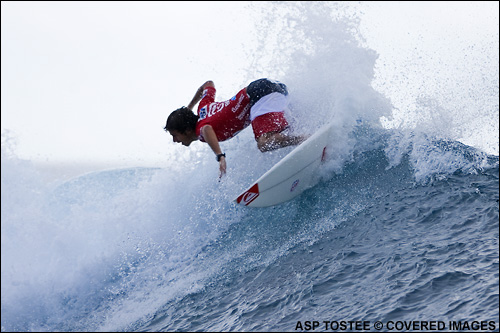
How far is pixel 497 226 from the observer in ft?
11.8

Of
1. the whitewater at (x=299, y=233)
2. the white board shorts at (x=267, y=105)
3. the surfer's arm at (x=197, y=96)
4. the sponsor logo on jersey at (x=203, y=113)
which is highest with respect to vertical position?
the surfer's arm at (x=197, y=96)

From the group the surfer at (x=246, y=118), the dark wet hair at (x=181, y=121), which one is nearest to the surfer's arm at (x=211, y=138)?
the surfer at (x=246, y=118)

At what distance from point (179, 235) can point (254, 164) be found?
1.36 meters

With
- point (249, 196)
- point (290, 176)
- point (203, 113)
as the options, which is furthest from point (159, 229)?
point (290, 176)

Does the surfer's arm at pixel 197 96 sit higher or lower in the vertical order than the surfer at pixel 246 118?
higher

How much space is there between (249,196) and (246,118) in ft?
3.35

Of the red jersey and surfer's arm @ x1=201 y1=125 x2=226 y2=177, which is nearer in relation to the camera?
surfer's arm @ x1=201 y1=125 x2=226 y2=177

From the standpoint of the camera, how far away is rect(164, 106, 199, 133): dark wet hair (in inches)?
193

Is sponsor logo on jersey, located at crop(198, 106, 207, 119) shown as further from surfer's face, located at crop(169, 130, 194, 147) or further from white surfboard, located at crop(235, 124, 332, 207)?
white surfboard, located at crop(235, 124, 332, 207)

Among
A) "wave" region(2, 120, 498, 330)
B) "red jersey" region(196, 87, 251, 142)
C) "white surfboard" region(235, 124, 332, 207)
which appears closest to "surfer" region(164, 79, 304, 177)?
"red jersey" region(196, 87, 251, 142)

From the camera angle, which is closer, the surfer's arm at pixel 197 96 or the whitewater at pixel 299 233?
the whitewater at pixel 299 233

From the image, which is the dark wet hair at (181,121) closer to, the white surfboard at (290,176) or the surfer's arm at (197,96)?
the surfer's arm at (197,96)

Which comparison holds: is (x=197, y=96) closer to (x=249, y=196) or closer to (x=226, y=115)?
(x=226, y=115)

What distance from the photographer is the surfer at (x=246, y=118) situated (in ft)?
16.3
